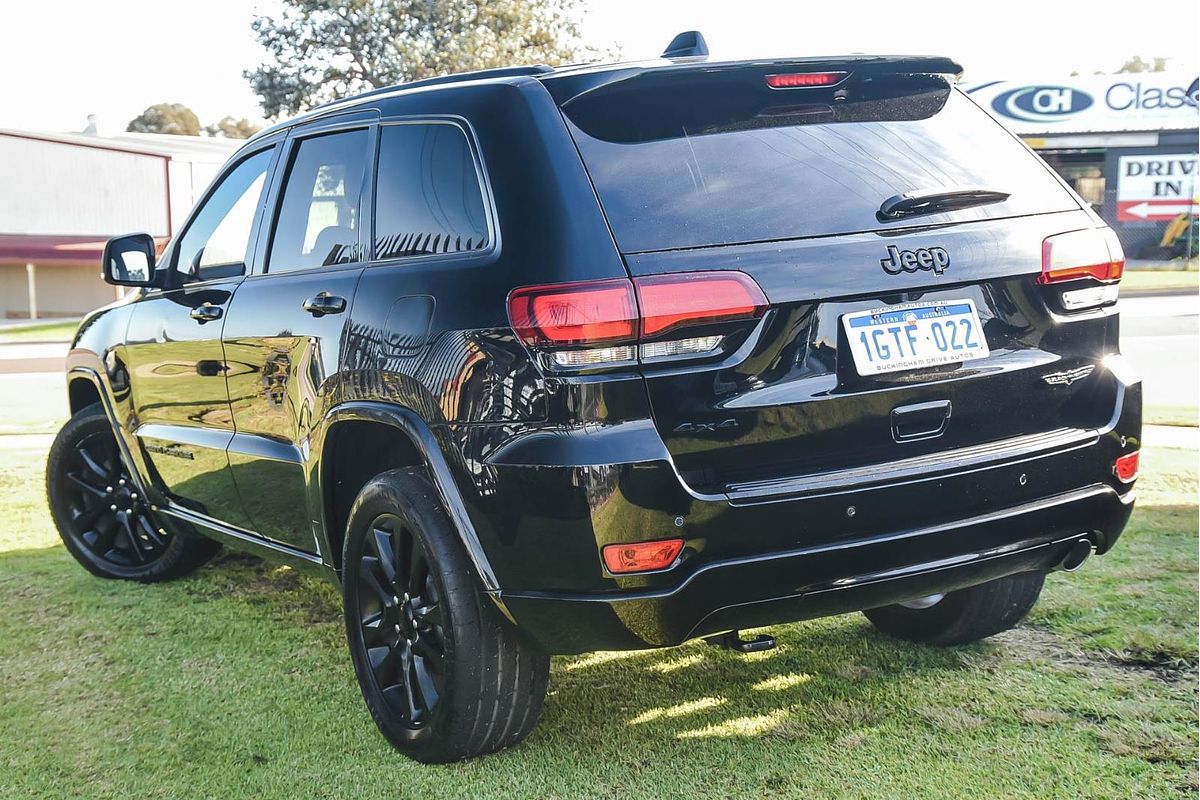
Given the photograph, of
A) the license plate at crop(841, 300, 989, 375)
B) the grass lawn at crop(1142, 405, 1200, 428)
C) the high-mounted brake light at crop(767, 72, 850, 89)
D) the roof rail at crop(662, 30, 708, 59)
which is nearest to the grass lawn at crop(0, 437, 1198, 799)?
the license plate at crop(841, 300, 989, 375)

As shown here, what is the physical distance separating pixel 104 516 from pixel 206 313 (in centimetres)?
161

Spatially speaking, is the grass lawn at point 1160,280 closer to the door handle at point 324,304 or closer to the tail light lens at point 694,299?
the door handle at point 324,304

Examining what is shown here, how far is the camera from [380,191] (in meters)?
3.62

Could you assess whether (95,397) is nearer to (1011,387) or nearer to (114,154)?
(1011,387)

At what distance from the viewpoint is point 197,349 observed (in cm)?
443

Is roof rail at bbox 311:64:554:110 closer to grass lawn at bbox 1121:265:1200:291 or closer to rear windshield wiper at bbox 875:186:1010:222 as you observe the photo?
rear windshield wiper at bbox 875:186:1010:222

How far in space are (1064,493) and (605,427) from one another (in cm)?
131

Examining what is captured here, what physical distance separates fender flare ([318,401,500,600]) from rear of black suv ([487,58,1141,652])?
0.07m

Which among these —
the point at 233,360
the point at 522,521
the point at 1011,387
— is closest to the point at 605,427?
the point at 522,521

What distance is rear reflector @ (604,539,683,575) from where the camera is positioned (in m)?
2.80

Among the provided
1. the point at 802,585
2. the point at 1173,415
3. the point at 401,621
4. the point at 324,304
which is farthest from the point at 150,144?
the point at 802,585

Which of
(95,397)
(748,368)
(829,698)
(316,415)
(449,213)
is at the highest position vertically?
(449,213)

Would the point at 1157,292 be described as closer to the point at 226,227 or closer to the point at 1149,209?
the point at 1149,209

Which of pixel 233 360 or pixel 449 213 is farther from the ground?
pixel 449 213
